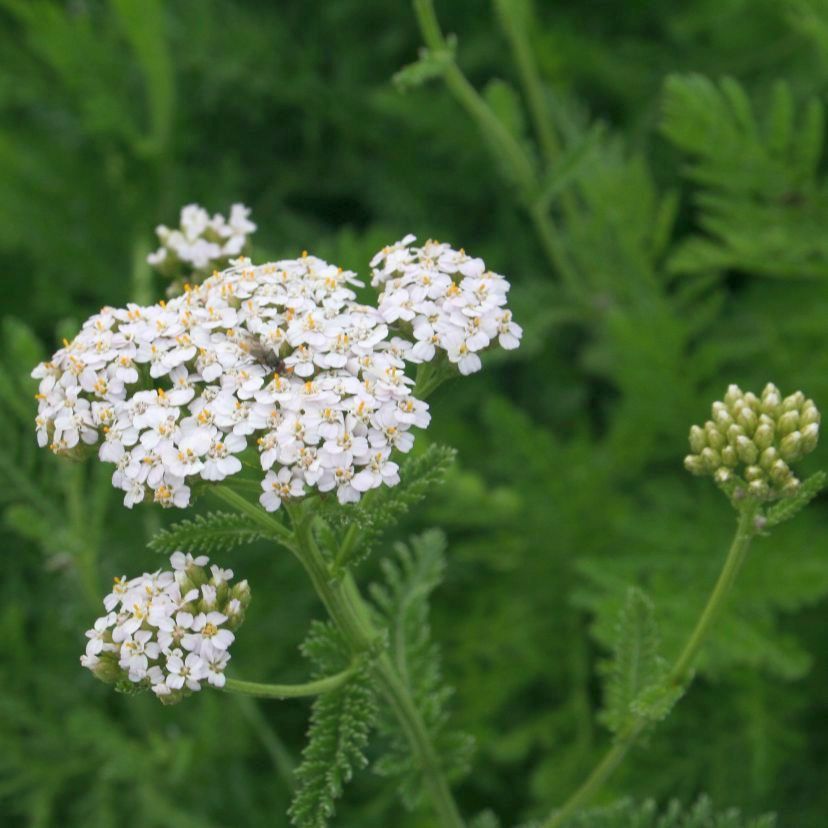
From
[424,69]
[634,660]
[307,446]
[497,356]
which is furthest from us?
[497,356]

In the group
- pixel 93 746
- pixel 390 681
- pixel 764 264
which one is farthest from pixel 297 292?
pixel 93 746

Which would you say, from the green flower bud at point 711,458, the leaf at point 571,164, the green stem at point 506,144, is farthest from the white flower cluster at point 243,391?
the leaf at point 571,164

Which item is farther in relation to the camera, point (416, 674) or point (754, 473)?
point (416, 674)

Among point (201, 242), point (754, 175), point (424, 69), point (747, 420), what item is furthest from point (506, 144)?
point (747, 420)

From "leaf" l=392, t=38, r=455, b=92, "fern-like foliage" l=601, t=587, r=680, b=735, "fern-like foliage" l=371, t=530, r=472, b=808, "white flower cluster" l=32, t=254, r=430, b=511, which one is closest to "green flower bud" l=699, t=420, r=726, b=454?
"fern-like foliage" l=601, t=587, r=680, b=735

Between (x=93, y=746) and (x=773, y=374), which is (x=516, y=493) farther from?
(x=93, y=746)

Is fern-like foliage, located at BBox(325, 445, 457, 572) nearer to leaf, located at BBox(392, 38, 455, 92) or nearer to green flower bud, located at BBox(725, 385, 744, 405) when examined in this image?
green flower bud, located at BBox(725, 385, 744, 405)

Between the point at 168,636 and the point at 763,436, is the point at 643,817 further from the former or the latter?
the point at 168,636
